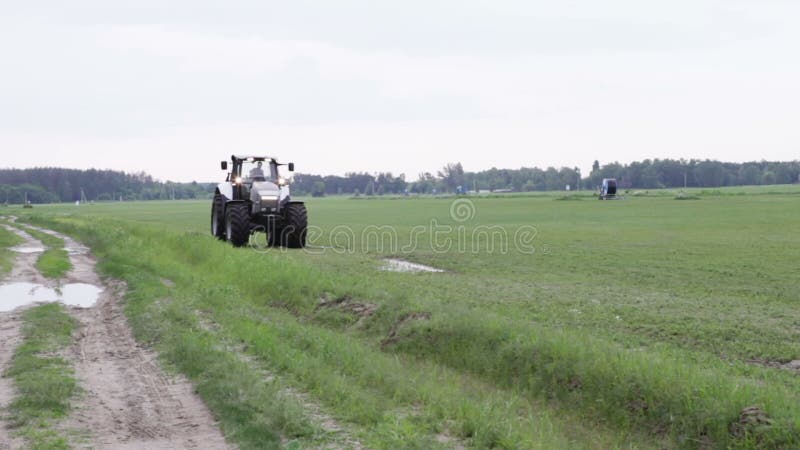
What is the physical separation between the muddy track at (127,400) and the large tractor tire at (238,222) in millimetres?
12296

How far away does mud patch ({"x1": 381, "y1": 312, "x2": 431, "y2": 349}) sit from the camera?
12.7 meters

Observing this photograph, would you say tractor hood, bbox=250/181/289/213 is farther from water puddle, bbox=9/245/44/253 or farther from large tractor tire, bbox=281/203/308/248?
water puddle, bbox=9/245/44/253

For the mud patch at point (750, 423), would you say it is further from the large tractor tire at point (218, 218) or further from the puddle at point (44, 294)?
the large tractor tire at point (218, 218)

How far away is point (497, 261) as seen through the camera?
79.1 ft

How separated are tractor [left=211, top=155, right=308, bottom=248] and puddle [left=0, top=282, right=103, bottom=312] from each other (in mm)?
7570

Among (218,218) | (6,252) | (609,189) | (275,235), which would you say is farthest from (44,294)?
(609,189)

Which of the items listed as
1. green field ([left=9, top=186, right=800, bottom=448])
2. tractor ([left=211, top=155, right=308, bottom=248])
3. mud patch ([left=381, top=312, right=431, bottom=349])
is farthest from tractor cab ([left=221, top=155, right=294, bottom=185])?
mud patch ([left=381, top=312, right=431, bottom=349])

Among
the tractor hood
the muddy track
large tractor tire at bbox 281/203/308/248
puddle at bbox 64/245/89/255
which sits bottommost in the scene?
puddle at bbox 64/245/89/255

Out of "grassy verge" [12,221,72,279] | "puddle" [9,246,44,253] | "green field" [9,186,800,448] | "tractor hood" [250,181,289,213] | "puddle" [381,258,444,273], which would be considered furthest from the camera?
"puddle" [9,246,44,253]

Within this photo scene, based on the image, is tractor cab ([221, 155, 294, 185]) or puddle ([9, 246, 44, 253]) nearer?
tractor cab ([221, 155, 294, 185])

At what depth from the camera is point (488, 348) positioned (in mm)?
11422

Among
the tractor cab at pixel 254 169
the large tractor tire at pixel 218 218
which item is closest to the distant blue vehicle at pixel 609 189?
the large tractor tire at pixel 218 218

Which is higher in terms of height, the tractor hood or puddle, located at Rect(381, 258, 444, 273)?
the tractor hood

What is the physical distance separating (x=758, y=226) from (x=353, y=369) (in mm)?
34286
